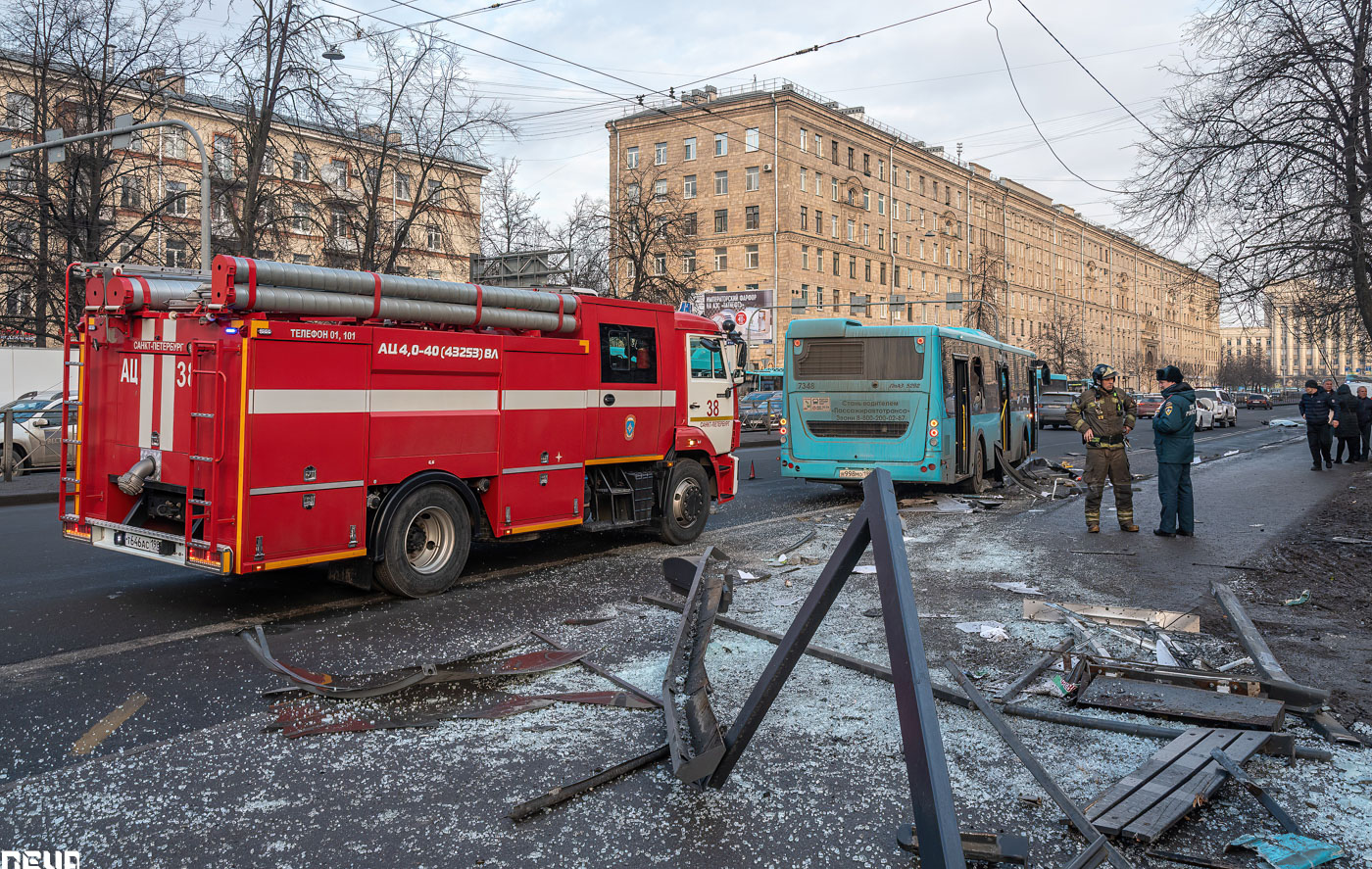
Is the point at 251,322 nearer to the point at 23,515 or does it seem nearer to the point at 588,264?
the point at 23,515

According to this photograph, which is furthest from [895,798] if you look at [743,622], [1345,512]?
[1345,512]

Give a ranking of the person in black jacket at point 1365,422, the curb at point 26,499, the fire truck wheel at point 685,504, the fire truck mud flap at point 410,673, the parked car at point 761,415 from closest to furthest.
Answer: the fire truck mud flap at point 410,673 → the fire truck wheel at point 685,504 → the curb at point 26,499 → the person in black jacket at point 1365,422 → the parked car at point 761,415

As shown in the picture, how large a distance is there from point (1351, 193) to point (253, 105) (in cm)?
2279

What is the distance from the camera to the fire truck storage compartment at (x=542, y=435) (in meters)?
8.45

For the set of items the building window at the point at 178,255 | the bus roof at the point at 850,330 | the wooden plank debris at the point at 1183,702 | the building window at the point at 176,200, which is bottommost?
the wooden plank debris at the point at 1183,702

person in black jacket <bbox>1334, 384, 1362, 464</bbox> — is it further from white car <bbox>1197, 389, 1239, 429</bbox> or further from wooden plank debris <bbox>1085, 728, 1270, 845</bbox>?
wooden plank debris <bbox>1085, 728, 1270, 845</bbox>

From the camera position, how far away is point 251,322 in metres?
6.51

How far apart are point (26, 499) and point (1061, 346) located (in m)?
74.5

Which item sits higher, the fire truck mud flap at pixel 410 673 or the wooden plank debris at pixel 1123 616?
the wooden plank debris at pixel 1123 616

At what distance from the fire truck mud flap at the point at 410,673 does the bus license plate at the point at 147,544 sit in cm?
151
